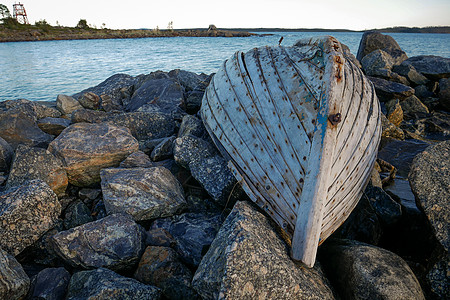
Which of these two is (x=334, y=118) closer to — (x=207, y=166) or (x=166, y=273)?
(x=207, y=166)

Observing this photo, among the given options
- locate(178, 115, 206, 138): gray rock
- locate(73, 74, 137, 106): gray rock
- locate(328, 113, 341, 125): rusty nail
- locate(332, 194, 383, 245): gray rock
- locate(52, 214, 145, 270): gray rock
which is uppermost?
locate(328, 113, 341, 125): rusty nail

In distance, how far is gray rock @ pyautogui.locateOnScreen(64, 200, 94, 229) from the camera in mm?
3162

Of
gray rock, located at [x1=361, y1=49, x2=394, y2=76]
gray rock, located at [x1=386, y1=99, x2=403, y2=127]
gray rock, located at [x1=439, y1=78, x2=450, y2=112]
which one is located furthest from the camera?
gray rock, located at [x1=361, y1=49, x2=394, y2=76]

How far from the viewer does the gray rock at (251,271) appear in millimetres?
1814

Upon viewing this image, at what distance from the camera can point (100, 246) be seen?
8.36ft

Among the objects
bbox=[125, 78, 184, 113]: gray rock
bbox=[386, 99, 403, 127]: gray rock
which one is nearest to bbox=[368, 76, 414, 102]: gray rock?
bbox=[386, 99, 403, 127]: gray rock

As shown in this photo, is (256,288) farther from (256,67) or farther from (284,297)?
(256,67)

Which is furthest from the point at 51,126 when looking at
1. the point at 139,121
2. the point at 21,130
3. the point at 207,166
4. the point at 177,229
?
the point at 177,229

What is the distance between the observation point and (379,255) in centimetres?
231

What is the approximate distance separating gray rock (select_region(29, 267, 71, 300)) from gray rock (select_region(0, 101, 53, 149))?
9.13ft

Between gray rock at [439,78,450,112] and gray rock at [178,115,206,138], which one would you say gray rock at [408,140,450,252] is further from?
gray rock at [439,78,450,112]

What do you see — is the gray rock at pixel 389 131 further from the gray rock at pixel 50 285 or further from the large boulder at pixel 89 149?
the gray rock at pixel 50 285

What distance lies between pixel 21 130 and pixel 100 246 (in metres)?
3.41

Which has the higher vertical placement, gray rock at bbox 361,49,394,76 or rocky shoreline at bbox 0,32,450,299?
gray rock at bbox 361,49,394,76
